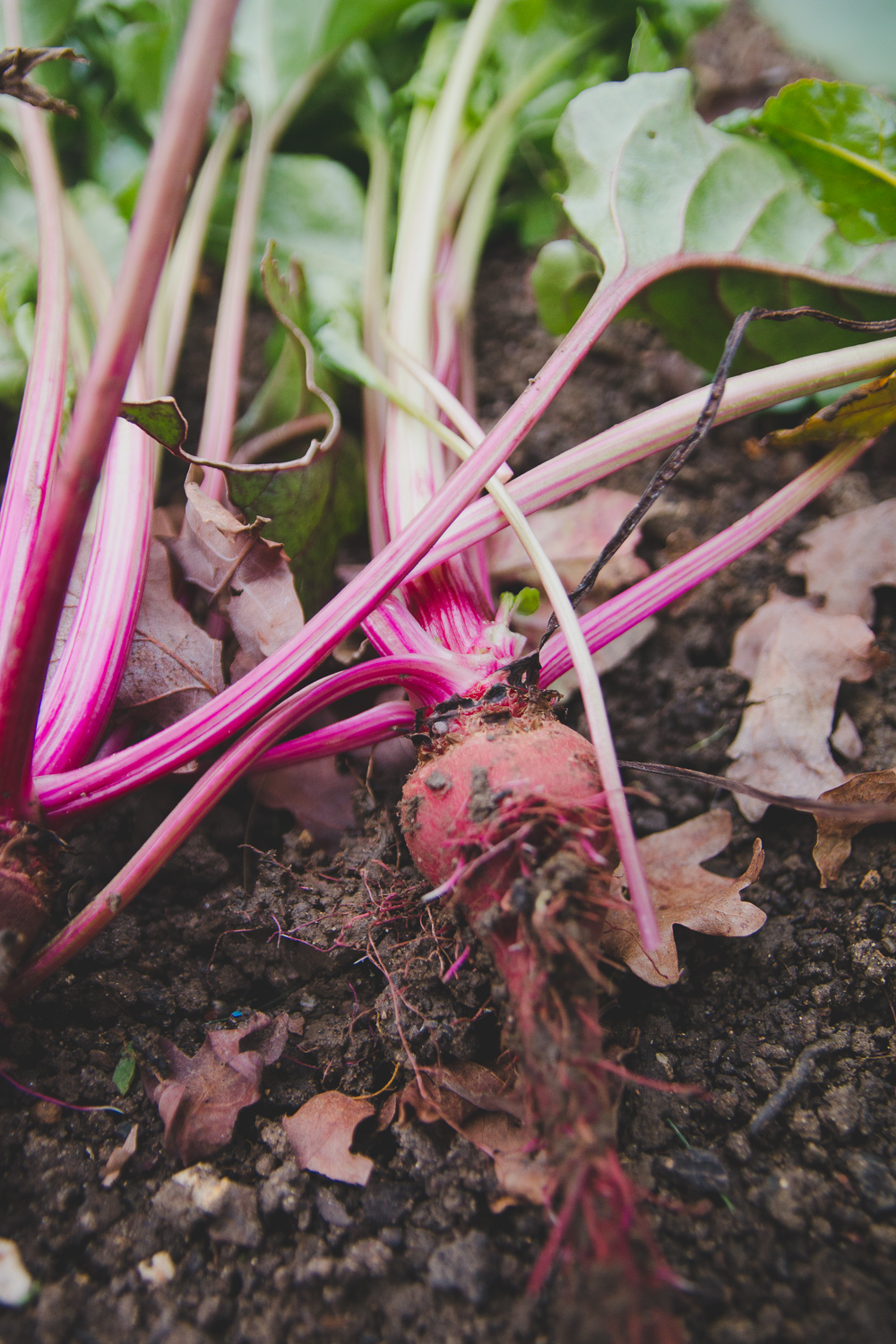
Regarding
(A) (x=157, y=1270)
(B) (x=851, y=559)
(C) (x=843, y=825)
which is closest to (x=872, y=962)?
(C) (x=843, y=825)

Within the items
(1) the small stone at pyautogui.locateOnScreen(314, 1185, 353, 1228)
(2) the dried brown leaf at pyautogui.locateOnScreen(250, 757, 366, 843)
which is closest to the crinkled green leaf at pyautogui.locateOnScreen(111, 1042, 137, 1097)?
(1) the small stone at pyautogui.locateOnScreen(314, 1185, 353, 1228)

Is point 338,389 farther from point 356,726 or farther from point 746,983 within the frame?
point 746,983

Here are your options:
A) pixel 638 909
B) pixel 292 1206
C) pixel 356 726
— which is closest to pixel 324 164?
pixel 356 726

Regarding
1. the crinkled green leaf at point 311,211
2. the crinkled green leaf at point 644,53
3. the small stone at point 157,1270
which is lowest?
the small stone at point 157,1270

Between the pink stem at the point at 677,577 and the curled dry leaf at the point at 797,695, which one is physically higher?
the pink stem at the point at 677,577

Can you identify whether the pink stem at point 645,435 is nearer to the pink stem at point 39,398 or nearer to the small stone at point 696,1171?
the pink stem at point 39,398

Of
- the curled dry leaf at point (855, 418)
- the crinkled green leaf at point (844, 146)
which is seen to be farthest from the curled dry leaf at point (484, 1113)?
the crinkled green leaf at point (844, 146)
